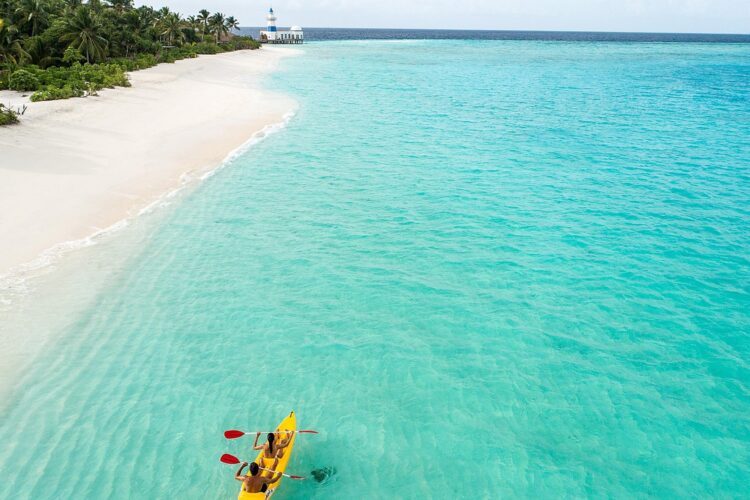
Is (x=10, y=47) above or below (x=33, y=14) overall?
below

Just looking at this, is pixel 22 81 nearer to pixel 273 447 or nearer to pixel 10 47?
pixel 10 47

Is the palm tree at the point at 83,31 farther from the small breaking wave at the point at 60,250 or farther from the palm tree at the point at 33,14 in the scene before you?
the small breaking wave at the point at 60,250

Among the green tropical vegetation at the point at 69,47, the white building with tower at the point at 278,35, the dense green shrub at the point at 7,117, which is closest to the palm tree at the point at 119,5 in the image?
the green tropical vegetation at the point at 69,47

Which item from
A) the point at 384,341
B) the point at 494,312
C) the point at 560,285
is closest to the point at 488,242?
the point at 560,285

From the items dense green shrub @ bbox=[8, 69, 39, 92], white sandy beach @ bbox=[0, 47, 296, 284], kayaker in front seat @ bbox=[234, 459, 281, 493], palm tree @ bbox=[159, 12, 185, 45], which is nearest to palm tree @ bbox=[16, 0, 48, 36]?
white sandy beach @ bbox=[0, 47, 296, 284]

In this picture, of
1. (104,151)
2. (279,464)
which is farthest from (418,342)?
(104,151)
